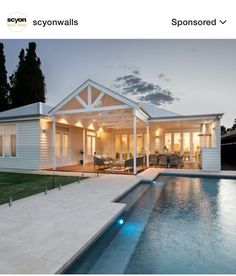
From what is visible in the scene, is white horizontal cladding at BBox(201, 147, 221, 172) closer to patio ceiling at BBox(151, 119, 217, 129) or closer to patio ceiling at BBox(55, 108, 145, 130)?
patio ceiling at BBox(151, 119, 217, 129)

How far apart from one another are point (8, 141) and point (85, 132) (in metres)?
5.44

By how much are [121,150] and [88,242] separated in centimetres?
1494

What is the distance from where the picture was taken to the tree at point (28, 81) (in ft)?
94.8

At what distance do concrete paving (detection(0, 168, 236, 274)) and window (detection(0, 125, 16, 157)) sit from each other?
780 centimetres

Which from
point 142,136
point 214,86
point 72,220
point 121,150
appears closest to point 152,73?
point 214,86

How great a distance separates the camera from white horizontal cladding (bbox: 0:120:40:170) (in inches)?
442

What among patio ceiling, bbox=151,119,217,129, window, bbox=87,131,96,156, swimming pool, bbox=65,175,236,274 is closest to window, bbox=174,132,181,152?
patio ceiling, bbox=151,119,217,129

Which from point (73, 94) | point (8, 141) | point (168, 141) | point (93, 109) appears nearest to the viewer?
point (93, 109)

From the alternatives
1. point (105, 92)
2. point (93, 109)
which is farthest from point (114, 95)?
point (93, 109)

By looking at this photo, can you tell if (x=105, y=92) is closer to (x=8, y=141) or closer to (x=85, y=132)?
(x=85, y=132)
